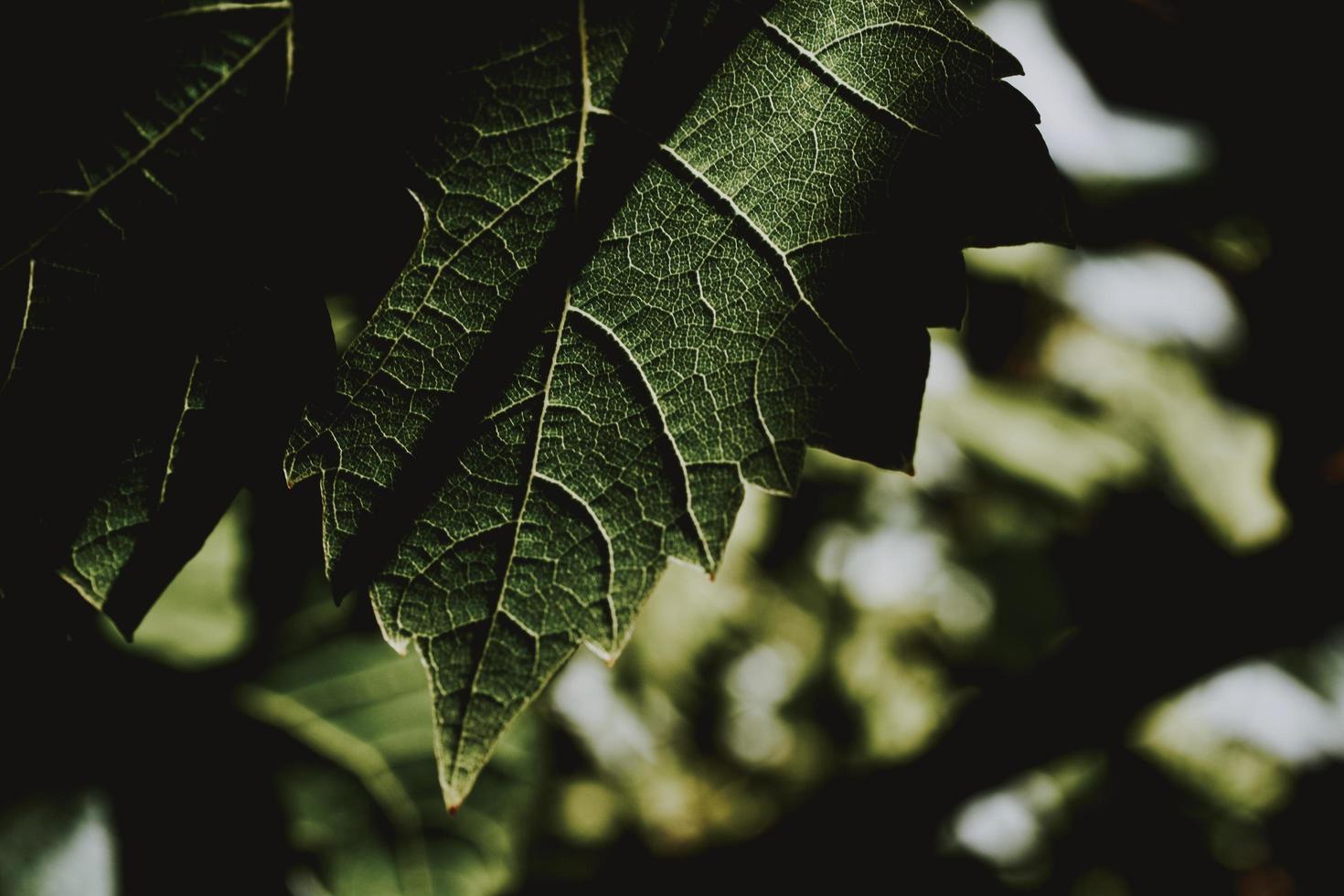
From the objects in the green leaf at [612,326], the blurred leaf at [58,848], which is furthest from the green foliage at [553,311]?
the blurred leaf at [58,848]

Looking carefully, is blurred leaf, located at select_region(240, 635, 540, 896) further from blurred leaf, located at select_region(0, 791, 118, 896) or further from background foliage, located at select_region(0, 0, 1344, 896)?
blurred leaf, located at select_region(0, 791, 118, 896)

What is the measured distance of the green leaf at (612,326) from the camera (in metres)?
0.61

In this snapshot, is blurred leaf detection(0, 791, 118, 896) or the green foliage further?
blurred leaf detection(0, 791, 118, 896)

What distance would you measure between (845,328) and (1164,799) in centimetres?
186

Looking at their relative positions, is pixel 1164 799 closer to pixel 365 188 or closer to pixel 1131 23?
pixel 1131 23

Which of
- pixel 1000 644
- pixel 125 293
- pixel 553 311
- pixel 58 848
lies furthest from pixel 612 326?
pixel 1000 644

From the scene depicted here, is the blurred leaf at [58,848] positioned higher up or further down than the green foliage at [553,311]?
further down

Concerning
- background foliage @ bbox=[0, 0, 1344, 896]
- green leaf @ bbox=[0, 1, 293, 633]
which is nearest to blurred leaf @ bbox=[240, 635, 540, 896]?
background foliage @ bbox=[0, 0, 1344, 896]

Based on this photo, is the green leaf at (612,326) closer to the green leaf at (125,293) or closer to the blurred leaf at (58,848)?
the green leaf at (125,293)

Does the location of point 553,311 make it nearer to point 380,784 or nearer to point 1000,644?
point 380,784

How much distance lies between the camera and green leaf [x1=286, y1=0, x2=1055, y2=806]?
1.99 ft

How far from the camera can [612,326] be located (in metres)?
0.63

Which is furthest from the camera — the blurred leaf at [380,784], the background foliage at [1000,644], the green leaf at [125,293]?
the blurred leaf at [380,784]

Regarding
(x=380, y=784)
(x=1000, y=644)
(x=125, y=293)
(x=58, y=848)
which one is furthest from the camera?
(x=1000, y=644)
